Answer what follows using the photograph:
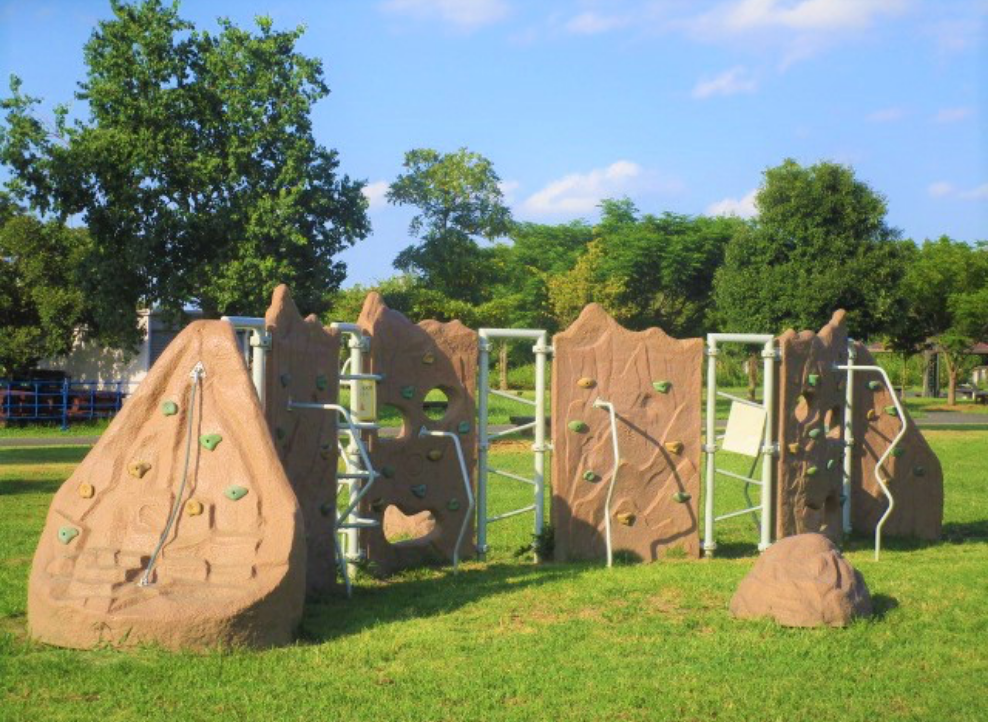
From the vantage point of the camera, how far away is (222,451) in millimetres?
7594

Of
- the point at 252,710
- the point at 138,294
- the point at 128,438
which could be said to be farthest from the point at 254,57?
the point at 252,710

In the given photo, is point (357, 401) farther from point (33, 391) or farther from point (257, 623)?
point (33, 391)

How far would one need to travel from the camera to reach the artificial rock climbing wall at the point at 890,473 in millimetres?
12586

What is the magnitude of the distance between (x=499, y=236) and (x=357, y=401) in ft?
124

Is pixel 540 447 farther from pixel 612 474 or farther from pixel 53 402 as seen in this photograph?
pixel 53 402

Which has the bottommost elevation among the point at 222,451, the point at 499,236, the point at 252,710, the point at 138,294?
the point at 252,710

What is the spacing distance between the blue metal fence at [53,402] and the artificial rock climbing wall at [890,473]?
21197 mm

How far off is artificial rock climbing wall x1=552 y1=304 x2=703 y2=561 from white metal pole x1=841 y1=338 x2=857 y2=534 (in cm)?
215

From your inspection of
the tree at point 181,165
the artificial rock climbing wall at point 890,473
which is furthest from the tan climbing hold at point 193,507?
the tree at point 181,165

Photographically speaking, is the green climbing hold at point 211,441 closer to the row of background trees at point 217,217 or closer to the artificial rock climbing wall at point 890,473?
the artificial rock climbing wall at point 890,473

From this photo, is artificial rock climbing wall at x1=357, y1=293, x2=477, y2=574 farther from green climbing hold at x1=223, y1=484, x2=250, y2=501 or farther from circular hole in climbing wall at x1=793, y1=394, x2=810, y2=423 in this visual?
circular hole in climbing wall at x1=793, y1=394, x2=810, y2=423

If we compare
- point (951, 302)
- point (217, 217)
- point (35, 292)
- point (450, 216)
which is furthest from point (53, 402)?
point (951, 302)

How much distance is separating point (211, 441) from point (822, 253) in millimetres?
28169

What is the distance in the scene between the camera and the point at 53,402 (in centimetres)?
3088
